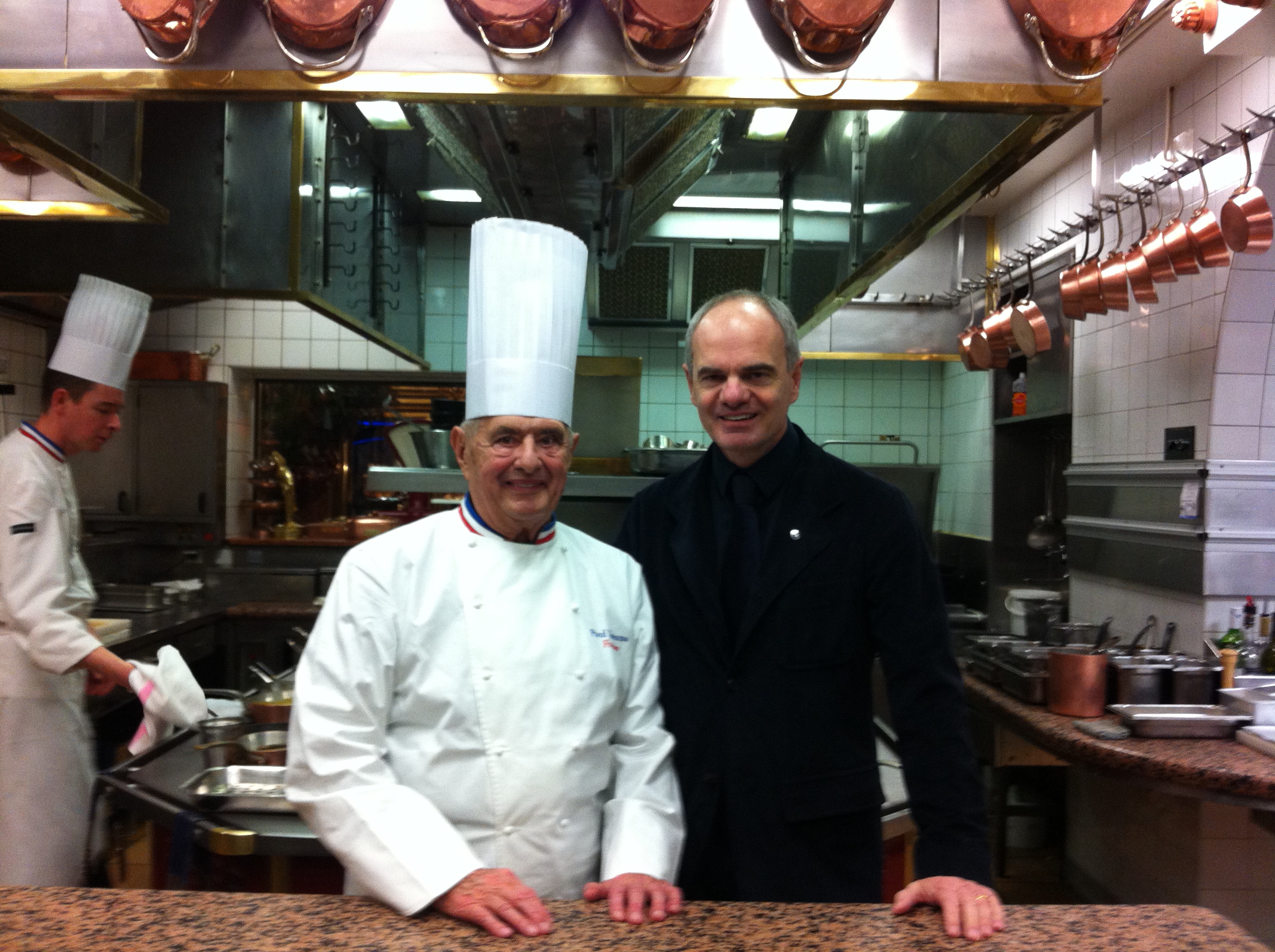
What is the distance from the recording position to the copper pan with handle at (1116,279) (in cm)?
328

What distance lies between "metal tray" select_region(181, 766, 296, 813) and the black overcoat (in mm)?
837

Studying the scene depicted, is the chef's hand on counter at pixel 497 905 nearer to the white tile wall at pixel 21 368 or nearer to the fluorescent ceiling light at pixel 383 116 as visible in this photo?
the fluorescent ceiling light at pixel 383 116

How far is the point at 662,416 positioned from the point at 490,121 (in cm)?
413

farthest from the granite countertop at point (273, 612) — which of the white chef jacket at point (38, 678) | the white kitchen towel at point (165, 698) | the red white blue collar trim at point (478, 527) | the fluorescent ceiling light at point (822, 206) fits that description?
the red white blue collar trim at point (478, 527)

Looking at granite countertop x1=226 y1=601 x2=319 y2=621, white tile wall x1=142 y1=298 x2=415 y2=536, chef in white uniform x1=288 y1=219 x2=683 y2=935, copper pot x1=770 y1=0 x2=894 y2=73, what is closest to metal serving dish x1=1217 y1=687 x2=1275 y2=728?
chef in white uniform x1=288 y1=219 x2=683 y2=935

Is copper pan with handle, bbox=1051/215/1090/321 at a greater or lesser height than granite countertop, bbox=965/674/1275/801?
greater

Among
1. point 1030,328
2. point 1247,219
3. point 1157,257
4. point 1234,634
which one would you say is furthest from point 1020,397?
point 1247,219

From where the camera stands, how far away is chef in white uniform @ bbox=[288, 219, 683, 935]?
1.29 m

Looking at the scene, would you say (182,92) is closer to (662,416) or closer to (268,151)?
(268,151)

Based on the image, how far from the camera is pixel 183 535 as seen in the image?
19.1ft

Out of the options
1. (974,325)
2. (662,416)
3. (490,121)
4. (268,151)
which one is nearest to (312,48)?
(490,121)

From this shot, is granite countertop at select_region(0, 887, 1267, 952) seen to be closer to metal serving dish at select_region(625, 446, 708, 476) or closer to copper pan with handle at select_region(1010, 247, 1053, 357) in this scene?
metal serving dish at select_region(625, 446, 708, 476)

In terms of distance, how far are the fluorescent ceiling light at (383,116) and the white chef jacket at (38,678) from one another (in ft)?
5.89

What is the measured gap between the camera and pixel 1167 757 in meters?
2.53
